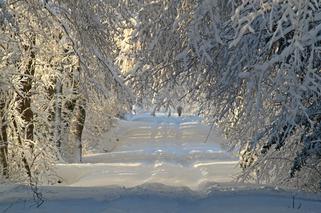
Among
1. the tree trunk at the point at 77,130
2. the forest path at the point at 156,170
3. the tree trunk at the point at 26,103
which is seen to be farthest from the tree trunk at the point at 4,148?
the tree trunk at the point at 77,130

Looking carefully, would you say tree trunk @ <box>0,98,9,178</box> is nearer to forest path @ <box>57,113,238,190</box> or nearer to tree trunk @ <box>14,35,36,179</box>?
tree trunk @ <box>14,35,36,179</box>

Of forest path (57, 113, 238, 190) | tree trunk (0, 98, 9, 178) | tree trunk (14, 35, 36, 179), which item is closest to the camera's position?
tree trunk (0, 98, 9, 178)

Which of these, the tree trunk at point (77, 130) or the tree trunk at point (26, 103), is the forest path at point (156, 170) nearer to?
the tree trunk at point (77, 130)

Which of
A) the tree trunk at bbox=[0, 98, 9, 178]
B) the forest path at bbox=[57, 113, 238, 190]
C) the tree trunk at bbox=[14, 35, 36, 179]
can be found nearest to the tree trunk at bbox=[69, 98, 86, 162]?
the forest path at bbox=[57, 113, 238, 190]

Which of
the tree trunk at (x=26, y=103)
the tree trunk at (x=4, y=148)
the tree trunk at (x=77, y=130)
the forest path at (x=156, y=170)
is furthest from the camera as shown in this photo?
the tree trunk at (x=77, y=130)

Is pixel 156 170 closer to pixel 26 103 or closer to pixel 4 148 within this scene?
pixel 26 103

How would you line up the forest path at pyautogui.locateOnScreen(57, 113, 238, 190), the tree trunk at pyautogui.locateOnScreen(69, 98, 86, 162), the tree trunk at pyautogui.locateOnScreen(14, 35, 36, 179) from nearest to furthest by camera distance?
the tree trunk at pyautogui.locateOnScreen(14, 35, 36, 179) → the forest path at pyautogui.locateOnScreen(57, 113, 238, 190) → the tree trunk at pyautogui.locateOnScreen(69, 98, 86, 162)

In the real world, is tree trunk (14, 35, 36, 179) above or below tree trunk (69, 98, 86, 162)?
above

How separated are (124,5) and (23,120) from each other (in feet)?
20.9

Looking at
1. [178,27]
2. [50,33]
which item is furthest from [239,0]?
[50,33]

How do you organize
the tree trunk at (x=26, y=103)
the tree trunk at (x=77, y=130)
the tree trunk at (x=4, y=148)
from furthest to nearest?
the tree trunk at (x=77, y=130), the tree trunk at (x=26, y=103), the tree trunk at (x=4, y=148)

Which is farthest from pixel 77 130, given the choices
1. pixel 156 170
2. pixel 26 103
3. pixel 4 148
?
pixel 4 148

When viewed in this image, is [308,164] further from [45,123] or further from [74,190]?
[45,123]

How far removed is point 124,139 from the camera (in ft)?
132
